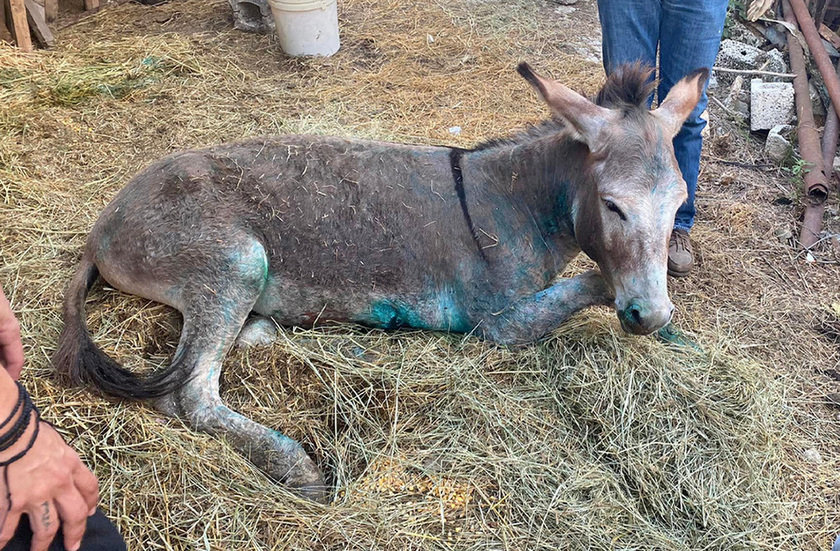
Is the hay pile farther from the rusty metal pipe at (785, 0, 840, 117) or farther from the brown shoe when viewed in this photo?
the rusty metal pipe at (785, 0, 840, 117)

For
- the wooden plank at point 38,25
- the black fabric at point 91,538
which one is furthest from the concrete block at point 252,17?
the black fabric at point 91,538

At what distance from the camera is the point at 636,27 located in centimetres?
359

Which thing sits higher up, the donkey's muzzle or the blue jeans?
the blue jeans

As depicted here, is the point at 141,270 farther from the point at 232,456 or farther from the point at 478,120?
the point at 478,120

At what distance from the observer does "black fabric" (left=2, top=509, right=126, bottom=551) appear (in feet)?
3.72

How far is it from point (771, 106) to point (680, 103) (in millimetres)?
3437

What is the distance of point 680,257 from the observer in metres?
3.80

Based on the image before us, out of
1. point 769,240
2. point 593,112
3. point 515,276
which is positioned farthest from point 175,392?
point 769,240

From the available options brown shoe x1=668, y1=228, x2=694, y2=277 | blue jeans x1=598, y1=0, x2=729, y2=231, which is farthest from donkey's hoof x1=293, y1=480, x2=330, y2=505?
blue jeans x1=598, y1=0, x2=729, y2=231

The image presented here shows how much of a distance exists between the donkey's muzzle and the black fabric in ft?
6.38

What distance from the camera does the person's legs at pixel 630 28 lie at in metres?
3.55

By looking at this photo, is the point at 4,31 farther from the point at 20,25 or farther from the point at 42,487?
the point at 42,487

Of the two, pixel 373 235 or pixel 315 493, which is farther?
pixel 373 235

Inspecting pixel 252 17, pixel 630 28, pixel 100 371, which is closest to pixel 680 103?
pixel 630 28
